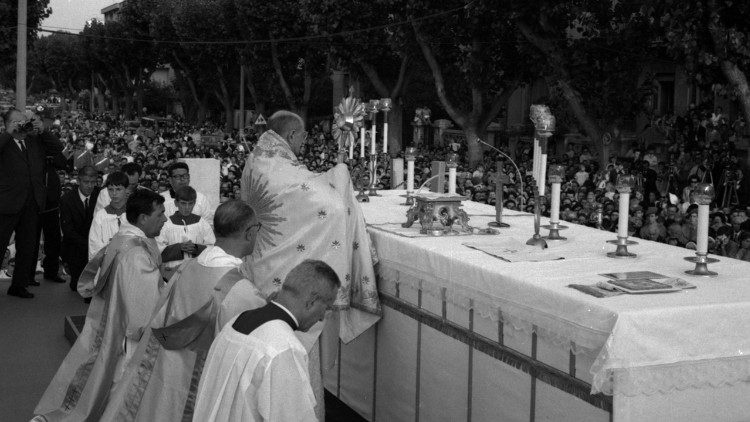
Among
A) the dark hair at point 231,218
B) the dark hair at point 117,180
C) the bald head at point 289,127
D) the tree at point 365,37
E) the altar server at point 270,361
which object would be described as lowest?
the altar server at point 270,361

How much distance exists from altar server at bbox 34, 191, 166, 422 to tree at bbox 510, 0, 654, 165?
1606 centimetres

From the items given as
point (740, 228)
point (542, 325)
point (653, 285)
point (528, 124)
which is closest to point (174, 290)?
point (542, 325)

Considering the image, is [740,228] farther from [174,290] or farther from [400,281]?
[174,290]

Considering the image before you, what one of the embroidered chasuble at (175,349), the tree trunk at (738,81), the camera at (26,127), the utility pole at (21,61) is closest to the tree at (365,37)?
the utility pole at (21,61)

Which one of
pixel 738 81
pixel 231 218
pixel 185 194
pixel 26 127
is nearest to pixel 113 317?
pixel 231 218

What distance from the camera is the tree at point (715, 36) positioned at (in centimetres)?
1461

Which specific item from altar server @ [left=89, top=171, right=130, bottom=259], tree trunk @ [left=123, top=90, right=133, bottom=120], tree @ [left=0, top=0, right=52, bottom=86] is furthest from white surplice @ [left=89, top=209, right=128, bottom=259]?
tree trunk @ [left=123, top=90, right=133, bottom=120]

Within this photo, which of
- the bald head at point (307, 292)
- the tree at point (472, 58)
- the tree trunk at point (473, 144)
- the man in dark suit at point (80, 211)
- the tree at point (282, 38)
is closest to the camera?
the bald head at point (307, 292)

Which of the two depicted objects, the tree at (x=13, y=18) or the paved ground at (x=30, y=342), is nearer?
the paved ground at (x=30, y=342)

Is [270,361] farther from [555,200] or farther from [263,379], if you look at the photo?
[555,200]

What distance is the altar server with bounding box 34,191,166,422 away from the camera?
534cm

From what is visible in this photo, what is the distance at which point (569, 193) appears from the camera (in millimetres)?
15312

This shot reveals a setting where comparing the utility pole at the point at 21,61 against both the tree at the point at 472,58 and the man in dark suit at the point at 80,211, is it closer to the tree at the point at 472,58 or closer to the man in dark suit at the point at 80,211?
the man in dark suit at the point at 80,211

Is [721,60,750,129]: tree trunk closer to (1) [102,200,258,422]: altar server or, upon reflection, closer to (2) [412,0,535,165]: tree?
(2) [412,0,535,165]: tree
